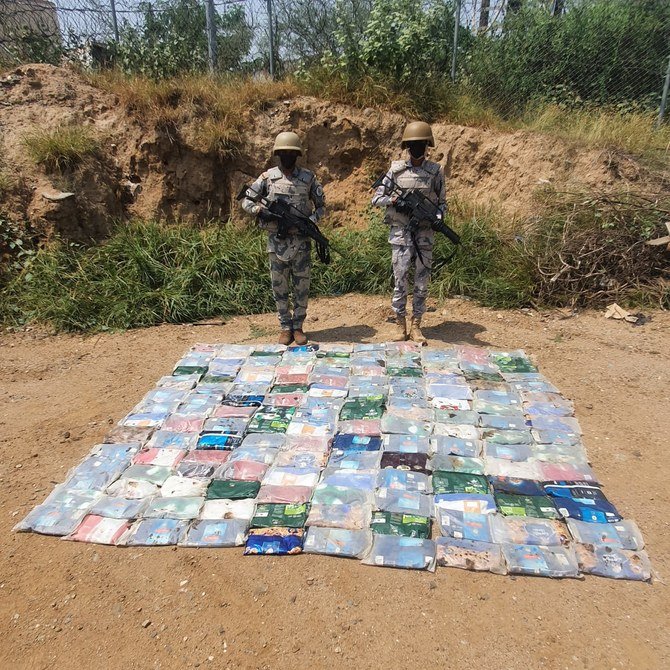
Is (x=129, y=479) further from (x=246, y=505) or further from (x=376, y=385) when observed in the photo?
(x=376, y=385)

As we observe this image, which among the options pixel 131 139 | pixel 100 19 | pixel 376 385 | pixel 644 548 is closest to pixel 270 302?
pixel 376 385

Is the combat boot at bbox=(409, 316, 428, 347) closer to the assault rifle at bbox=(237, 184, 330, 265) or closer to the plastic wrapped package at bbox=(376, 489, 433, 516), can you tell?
the assault rifle at bbox=(237, 184, 330, 265)

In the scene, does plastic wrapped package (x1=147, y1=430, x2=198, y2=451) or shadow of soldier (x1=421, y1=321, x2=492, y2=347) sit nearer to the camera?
plastic wrapped package (x1=147, y1=430, x2=198, y2=451)

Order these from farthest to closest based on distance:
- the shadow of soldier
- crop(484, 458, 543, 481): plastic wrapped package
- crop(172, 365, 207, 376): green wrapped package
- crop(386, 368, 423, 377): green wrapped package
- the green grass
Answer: the green grass, the shadow of soldier, crop(172, 365, 207, 376): green wrapped package, crop(386, 368, 423, 377): green wrapped package, crop(484, 458, 543, 481): plastic wrapped package

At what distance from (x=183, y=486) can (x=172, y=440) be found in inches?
18.6

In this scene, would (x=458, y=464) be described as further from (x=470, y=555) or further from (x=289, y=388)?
(x=289, y=388)

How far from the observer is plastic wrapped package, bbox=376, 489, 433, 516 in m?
2.75

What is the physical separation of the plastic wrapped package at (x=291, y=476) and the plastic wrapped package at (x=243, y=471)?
0.15 feet

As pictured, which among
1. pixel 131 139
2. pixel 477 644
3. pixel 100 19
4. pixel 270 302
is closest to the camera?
pixel 477 644

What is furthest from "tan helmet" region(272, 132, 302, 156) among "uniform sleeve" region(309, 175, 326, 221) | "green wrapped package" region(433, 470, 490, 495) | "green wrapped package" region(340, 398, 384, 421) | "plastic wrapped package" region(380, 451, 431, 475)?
"green wrapped package" region(433, 470, 490, 495)

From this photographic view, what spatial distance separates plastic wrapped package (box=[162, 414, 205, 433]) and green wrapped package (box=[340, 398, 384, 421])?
3.08 ft

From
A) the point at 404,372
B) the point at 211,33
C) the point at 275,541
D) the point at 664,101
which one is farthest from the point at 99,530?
the point at 664,101

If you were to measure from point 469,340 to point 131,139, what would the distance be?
5.13 m

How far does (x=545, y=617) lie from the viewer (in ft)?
7.30
